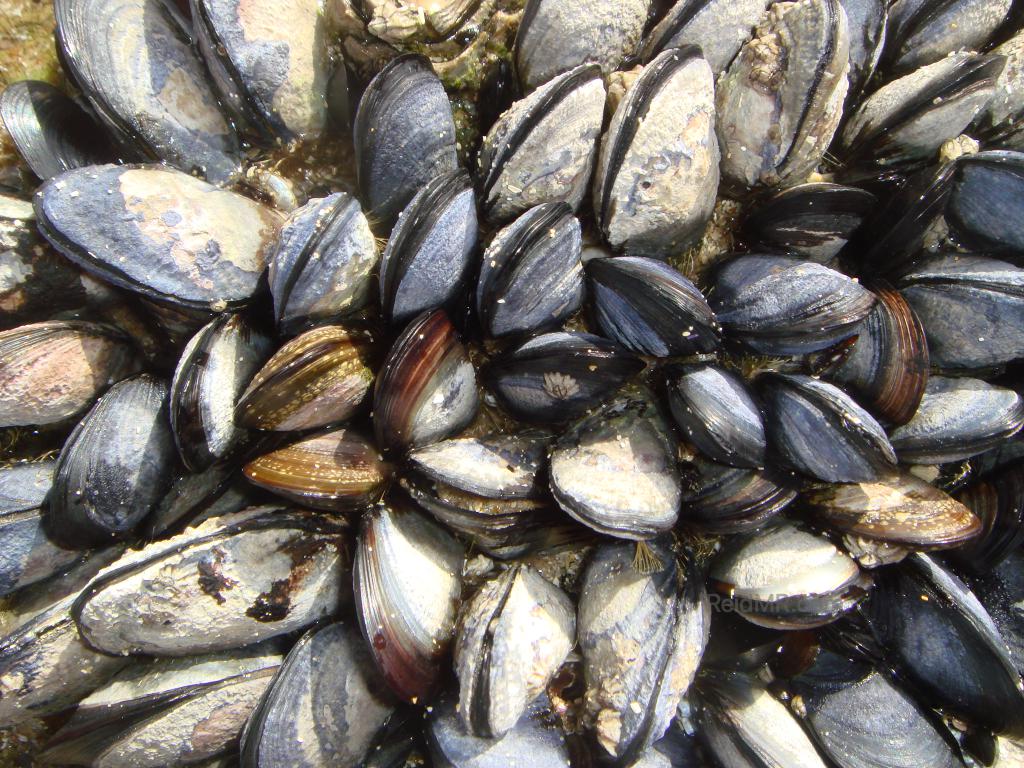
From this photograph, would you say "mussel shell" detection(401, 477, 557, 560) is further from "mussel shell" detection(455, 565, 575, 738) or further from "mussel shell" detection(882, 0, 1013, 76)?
"mussel shell" detection(882, 0, 1013, 76)

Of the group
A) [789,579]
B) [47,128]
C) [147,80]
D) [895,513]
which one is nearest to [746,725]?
[789,579]

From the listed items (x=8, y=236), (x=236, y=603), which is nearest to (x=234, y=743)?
(x=236, y=603)

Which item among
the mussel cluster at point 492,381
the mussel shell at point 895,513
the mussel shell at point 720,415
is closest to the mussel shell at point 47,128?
the mussel cluster at point 492,381

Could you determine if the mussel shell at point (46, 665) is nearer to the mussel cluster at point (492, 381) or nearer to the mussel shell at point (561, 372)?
the mussel cluster at point (492, 381)

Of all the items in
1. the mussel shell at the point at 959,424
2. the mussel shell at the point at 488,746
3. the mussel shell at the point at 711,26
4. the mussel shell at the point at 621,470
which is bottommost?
the mussel shell at the point at 488,746

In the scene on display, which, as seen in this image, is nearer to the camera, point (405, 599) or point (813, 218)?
point (405, 599)

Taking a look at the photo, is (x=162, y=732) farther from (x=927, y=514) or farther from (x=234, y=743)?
(x=927, y=514)

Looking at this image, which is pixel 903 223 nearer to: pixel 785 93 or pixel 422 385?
pixel 785 93
